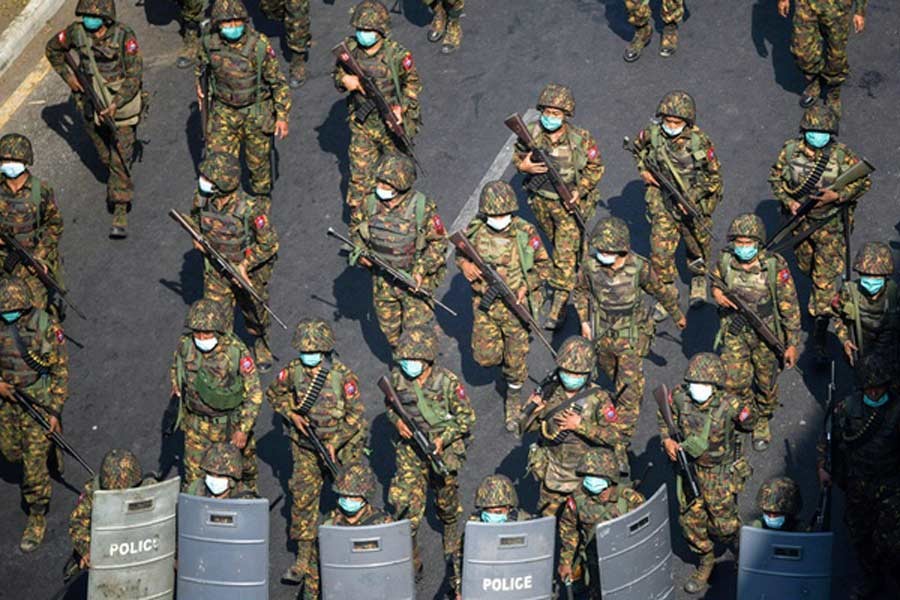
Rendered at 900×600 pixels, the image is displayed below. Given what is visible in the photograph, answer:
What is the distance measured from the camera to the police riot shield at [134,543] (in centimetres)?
1716

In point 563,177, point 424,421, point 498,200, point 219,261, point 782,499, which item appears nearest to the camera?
point 782,499

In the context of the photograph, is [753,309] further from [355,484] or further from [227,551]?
[227,551]

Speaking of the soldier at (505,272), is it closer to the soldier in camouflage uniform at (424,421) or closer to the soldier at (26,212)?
the soldier in camouflage uniform at (424,421)

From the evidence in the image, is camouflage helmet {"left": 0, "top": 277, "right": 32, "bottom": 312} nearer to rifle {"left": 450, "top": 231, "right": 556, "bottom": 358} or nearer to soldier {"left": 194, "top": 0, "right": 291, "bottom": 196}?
soldier {"left": 194, "top": 0, "right": 291, "bottom": 196}

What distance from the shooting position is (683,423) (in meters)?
18.0

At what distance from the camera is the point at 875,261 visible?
62.4 feet

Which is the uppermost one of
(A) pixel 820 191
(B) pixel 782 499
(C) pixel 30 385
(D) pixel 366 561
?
(A) pixel 820 191

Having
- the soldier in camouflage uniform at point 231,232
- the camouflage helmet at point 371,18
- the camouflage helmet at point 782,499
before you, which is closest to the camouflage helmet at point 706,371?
the camouflage helmet at point 782,499

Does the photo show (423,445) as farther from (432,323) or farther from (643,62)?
(643,62)

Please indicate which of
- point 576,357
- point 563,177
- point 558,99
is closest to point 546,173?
point 563,177

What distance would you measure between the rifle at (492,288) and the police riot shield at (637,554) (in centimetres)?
355

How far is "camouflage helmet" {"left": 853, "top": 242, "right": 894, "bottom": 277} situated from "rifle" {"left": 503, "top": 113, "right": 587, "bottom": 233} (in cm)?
325

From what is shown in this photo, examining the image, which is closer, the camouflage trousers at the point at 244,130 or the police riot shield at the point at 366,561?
the police riot shield at the point at 366,561

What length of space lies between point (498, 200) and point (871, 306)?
12.3 feet
